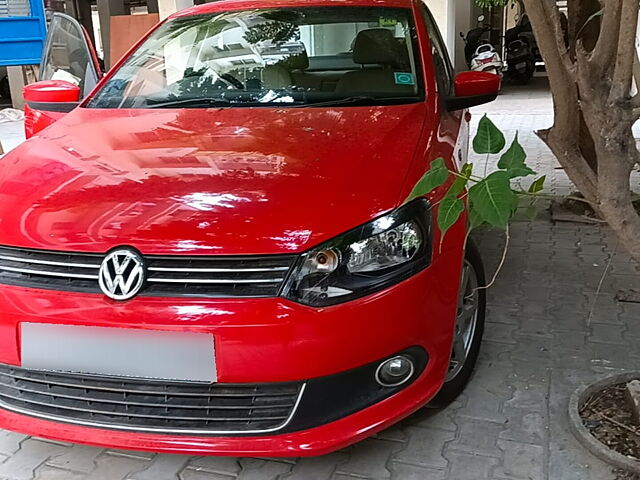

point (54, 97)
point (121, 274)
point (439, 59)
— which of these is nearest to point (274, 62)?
point (439, 59)

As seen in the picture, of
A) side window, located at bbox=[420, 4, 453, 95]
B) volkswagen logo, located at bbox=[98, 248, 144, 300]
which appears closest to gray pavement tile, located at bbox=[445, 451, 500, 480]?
volkswagen logo, located at bbox=[98, 248, 144, 300]

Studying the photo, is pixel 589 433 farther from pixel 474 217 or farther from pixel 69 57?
pixel 69 57

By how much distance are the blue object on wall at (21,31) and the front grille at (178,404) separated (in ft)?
16.5

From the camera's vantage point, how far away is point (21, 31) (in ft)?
20.5

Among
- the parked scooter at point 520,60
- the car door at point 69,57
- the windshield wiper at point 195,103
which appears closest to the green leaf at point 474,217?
the windshield wiper at point 195,103

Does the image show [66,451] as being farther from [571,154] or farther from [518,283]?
[518,283]

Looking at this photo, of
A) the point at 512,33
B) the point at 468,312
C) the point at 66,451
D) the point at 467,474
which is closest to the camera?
the point at 467,474

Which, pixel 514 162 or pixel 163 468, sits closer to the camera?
pixel 514 162

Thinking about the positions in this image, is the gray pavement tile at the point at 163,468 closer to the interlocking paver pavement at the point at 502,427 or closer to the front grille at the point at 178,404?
the interlocking paver pavement at the point at 502,427

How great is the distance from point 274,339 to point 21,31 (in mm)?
5546

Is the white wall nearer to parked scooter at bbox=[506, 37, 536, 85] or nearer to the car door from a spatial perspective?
parked scooter at bbox=[506, 37, 536, 85]

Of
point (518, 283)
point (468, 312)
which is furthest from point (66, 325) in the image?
point (518, 283)

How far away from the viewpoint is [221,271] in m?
1.89

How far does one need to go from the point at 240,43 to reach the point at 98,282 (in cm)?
174
